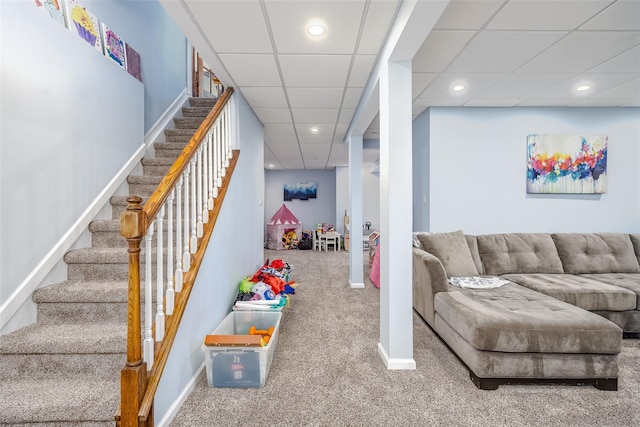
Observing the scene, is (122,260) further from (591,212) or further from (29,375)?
(591,212)

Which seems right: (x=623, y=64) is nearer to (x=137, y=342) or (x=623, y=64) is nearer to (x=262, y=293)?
(x=262, y=293)

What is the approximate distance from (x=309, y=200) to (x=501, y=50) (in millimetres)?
6971

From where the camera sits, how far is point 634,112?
11.7 feet

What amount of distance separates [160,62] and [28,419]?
12.7 feet

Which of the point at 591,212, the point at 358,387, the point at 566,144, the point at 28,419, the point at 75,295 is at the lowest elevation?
the point at 358,387

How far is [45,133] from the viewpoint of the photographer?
1.90 m

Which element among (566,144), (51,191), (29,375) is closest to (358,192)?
(566,144)

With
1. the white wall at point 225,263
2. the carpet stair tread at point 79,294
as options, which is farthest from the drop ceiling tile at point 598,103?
the carpet stair tread at point 79,294

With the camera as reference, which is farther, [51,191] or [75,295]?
[51,191]

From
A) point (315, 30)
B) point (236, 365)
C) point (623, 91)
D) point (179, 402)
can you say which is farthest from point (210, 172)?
point (623, 91)

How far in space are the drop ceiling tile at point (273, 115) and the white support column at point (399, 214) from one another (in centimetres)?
171

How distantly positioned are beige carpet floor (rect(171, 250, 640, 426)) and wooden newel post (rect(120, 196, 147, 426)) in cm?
39

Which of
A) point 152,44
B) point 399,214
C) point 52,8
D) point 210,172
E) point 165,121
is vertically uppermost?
point 152,44

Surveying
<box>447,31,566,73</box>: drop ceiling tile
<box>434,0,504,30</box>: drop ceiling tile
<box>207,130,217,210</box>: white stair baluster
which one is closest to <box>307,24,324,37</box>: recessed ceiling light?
<box>434,0,504,30</box>: drop ceiling tile
